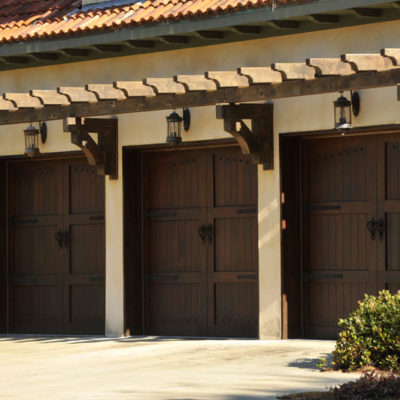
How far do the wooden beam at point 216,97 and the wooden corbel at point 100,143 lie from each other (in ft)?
2.00

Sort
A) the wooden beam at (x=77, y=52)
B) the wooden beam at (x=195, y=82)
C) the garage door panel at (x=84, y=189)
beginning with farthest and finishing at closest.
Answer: the garage door panel at (x=84, y=189) → the wooden beam at (x=77, y=52) → the wooden beam at (x=195, y=82)

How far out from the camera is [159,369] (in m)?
11.0

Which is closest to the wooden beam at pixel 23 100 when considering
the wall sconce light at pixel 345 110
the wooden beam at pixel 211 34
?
the wooden beam at pixel 211 34

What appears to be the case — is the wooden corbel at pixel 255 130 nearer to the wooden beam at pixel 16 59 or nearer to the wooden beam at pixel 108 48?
the wooden beam at pixel 108 48

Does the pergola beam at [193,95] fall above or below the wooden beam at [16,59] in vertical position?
below

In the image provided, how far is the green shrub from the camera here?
33.7 ft

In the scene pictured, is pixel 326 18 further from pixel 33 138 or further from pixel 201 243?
pixel 33 138

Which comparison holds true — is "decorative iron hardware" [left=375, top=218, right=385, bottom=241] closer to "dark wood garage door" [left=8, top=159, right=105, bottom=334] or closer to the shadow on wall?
the shadow on wall

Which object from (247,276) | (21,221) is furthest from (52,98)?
(21,221)

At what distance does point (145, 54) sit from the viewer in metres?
15.1

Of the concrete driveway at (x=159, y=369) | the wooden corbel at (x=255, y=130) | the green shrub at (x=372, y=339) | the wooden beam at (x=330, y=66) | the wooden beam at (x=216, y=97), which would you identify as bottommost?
the concrete driveway at (x=159, y=369)

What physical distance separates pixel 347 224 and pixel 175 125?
266 cm

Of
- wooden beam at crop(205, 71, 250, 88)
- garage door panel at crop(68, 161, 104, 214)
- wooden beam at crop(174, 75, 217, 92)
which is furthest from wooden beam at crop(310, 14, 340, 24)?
garage door panel at crop(68, 161, 104, 214)

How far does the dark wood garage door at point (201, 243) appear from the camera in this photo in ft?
47.3
